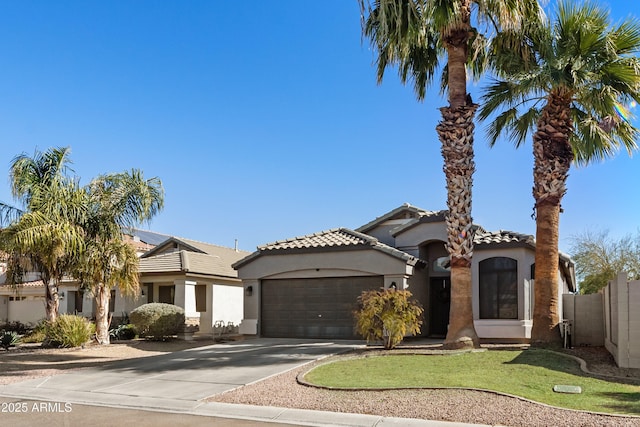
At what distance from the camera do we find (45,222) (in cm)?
1977

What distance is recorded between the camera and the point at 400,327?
54.5 feet

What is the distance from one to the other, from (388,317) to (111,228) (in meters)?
10.9

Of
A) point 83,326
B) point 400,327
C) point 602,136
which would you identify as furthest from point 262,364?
point 602,136

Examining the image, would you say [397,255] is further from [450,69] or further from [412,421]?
[412,421]

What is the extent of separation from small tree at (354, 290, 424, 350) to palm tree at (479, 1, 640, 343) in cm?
365

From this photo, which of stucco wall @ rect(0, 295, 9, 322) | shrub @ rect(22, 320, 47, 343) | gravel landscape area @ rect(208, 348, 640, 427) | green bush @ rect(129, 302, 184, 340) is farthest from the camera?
stucco wall @ rect(0, 295, 9, 322)

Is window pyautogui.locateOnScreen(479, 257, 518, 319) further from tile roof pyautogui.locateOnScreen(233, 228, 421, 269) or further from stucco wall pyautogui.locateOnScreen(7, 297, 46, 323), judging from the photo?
stucco wall pyautogui.locateOnScreen(7, 297, 46, 323)

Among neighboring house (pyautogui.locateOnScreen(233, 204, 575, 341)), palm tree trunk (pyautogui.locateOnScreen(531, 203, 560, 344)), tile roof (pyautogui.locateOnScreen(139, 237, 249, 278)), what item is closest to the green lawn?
palm tree trunk (pyautogui.locateOnScreen(531, 203, 560, 344))

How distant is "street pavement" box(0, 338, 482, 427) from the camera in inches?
386

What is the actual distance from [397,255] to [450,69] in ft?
21.5

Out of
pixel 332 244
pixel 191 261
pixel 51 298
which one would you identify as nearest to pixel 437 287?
pixel 332 244

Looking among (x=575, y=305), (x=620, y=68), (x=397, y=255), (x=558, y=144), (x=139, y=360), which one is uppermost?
(x=620, y=68)

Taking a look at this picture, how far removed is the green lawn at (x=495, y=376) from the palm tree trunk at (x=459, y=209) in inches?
59.8

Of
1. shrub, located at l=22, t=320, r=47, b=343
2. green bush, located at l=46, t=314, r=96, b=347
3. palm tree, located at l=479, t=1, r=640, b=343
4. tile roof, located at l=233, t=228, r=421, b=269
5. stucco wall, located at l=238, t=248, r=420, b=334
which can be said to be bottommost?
shrub, located at l=22, t=320, r=47, b=343
